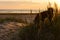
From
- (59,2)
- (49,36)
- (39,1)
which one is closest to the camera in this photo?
(49,36)

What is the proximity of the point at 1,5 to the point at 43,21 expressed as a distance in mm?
2294

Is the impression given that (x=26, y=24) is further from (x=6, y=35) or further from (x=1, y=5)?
(x=1, y=5)

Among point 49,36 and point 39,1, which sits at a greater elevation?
point 39,1

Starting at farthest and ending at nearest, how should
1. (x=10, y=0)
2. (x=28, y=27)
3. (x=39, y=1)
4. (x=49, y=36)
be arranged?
(x=10, y=0) → (x=39, y=1) → (x=28, y=27) → (x=49, y=36)

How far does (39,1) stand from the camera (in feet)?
21.9

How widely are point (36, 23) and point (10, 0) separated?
2564 millimetres

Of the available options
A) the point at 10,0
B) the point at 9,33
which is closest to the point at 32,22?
the point at 9,33

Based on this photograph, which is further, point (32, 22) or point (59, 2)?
point (59, 2)

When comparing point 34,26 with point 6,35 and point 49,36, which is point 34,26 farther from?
point 6,35

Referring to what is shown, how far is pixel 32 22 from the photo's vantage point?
16.5ft

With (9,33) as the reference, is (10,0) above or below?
above

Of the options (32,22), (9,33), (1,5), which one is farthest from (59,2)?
(1,5)

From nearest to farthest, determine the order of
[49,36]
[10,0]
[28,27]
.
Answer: [49,36], [28,27], [10,0]

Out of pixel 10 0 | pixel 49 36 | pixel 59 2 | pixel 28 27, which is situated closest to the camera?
pixel 49 36
